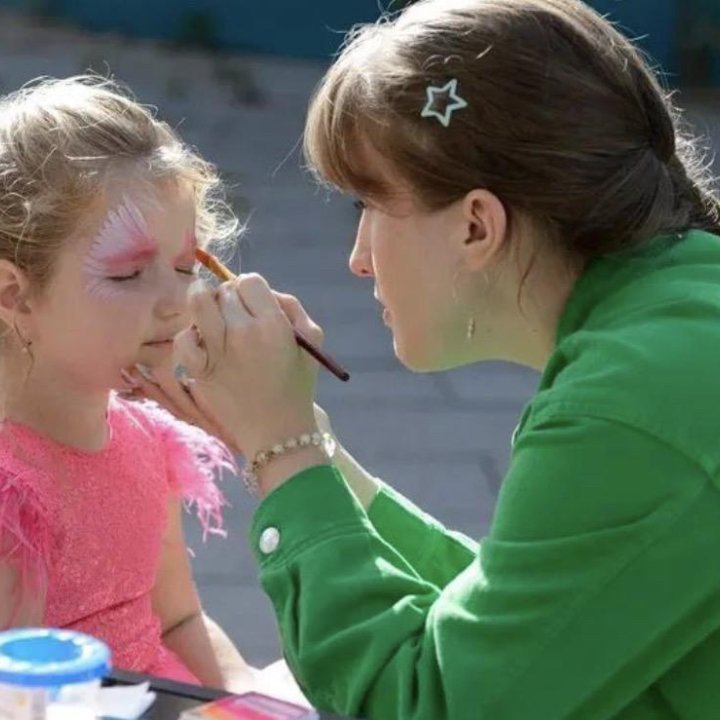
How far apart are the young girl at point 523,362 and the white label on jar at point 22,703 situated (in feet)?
1.08

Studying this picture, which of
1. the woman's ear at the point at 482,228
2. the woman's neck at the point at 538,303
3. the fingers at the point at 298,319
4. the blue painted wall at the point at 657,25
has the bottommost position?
the blue painted wall at the point at 657,25

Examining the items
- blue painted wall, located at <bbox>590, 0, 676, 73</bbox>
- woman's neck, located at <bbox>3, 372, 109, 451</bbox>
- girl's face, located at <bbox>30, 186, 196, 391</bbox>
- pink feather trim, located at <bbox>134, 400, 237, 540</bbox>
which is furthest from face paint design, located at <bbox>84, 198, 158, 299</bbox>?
blue painted wall, located at <bbox>590, 0, 676, 73</bbox>

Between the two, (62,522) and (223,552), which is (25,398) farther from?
(223,552)

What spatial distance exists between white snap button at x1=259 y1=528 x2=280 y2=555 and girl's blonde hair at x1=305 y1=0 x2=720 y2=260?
0.37 metres

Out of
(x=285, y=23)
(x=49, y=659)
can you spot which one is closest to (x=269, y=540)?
(x=49, y=659)

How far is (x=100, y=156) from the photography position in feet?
7.39

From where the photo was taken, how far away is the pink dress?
213cm

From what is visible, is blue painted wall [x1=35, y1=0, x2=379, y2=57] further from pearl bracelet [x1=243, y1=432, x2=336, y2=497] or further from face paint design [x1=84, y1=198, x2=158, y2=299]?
pearl bracelet [x1=243, y1=432, x2=336, y2=497]

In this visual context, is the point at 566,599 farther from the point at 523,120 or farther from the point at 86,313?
the point at 86,313

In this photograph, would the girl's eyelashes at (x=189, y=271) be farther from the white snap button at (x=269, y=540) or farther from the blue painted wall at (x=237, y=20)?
the blue painted wall at (x=237, y=20)

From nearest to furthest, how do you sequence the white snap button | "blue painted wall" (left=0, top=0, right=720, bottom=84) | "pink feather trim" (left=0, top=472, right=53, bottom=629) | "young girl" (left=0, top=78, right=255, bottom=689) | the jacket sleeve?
the jacket sleeve → the white snap button → "pink feather trim" (left=0, top=472, right=53, bottom=629) → "young girl" (left=0, top=78, right=255, bottom=689) → "blue painted wall" (left=0, top=0, right=720, bottom=84)

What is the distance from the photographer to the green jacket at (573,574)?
1.54 meters

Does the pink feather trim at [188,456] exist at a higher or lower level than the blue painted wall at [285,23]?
higher

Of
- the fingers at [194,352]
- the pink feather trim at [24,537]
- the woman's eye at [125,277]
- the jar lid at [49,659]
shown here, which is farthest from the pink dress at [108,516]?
the jar lid at [49,659]
